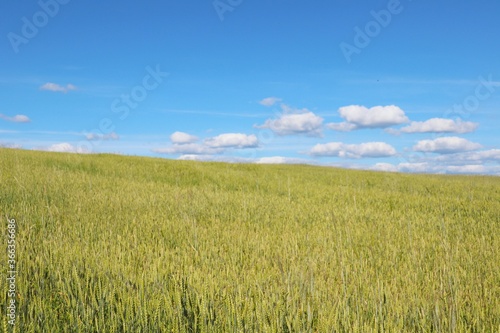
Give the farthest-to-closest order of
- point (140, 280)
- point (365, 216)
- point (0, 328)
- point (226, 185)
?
point (226, 185), point (365, 216), point (140, 280), point (0, 328)

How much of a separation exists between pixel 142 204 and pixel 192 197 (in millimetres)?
1383

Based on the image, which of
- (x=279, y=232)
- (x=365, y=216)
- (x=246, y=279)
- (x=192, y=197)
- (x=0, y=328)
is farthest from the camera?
(x=192, y=197)

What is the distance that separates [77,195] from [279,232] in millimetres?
4549

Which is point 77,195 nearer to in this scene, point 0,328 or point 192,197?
point 192,197

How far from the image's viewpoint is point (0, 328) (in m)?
2.64

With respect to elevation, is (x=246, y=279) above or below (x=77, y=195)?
below

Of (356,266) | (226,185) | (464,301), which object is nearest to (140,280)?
(356,266)

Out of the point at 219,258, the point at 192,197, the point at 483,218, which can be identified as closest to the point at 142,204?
the point at 192,197

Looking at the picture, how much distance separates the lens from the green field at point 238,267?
2719mm

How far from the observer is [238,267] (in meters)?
3.78

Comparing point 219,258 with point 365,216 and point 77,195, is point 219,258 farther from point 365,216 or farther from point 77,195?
point 77,195

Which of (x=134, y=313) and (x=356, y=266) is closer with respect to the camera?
(x=134, y=313)

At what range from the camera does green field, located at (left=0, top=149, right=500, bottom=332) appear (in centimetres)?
272

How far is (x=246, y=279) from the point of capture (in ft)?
11.1
